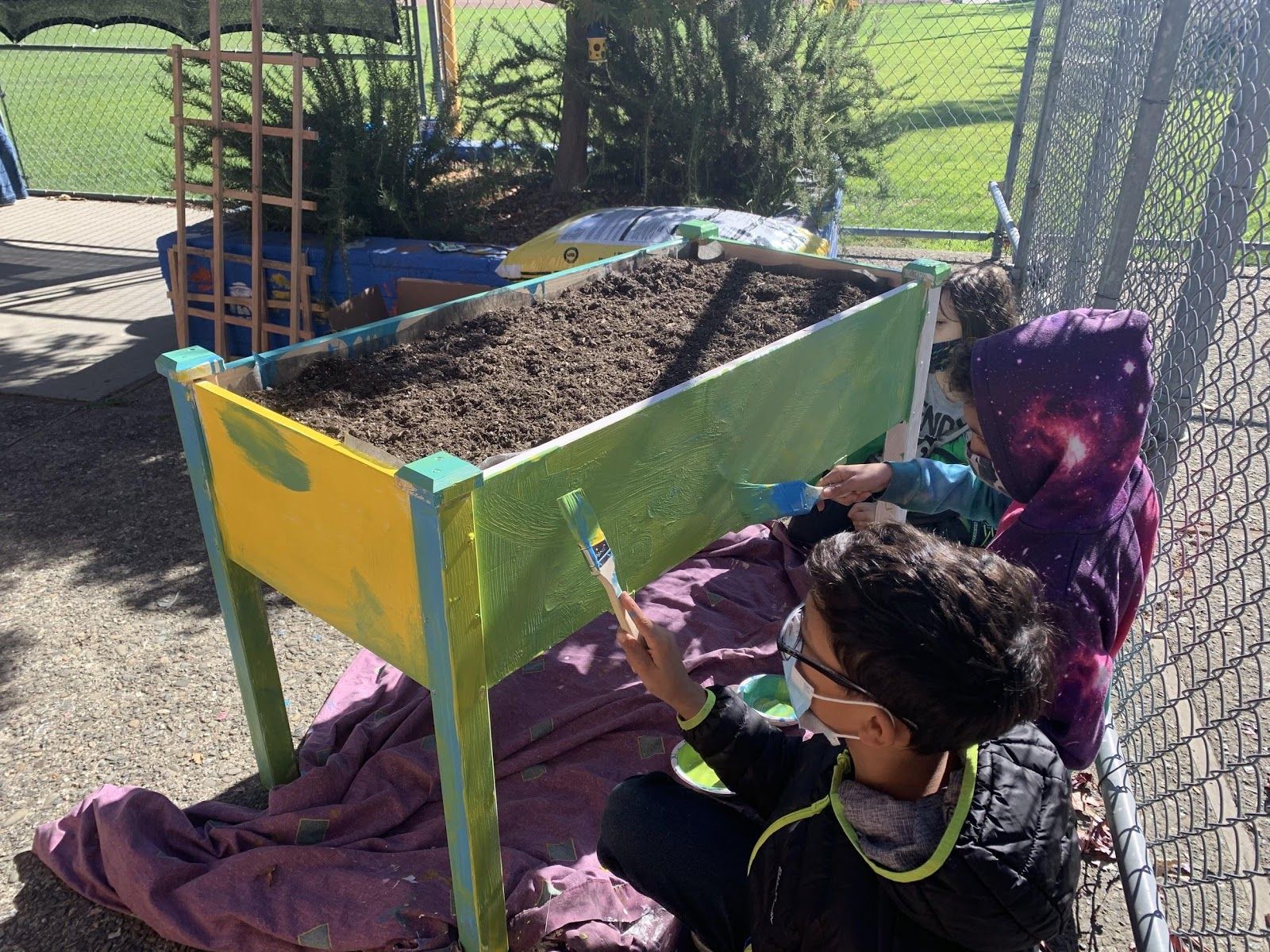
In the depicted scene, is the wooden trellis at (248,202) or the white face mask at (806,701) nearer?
the white face mask at (806,701)

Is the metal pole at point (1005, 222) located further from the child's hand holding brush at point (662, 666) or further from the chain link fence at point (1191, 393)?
the child's hand holding brush at point (662, 666)

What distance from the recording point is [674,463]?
2.08 metres

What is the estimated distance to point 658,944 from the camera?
6.68 ft

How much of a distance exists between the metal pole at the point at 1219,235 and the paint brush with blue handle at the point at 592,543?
4.28 ft

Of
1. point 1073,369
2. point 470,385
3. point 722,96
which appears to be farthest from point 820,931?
point 722,96

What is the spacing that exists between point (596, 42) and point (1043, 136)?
2668mm

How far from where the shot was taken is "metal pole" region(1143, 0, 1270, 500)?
6.12 feet

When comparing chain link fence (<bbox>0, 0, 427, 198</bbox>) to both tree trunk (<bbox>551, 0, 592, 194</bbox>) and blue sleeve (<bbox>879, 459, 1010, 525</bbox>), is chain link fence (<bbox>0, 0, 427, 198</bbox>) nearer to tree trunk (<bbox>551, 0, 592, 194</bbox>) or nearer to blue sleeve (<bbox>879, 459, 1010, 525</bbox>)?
tree trunk (<bbox>551, 0, 592, 194</bbox>)

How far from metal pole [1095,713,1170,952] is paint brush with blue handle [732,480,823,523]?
869 millimetres

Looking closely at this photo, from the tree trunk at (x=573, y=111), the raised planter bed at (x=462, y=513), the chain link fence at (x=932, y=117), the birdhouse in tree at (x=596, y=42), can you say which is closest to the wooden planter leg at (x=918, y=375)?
the raised planter bed at (x=462, y=513)

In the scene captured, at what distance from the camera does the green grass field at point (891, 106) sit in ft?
27.2

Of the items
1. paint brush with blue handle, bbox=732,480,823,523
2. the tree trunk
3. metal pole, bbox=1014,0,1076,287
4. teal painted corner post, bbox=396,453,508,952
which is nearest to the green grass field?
the tree trunk

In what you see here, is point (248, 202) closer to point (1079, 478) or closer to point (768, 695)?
point (768, 695)

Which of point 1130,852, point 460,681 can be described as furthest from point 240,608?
point 1130,852
